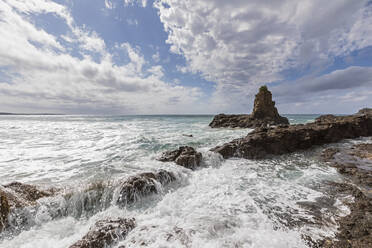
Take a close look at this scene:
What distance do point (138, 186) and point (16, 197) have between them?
11.4 ft

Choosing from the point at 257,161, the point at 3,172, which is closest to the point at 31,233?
the point at 3,172

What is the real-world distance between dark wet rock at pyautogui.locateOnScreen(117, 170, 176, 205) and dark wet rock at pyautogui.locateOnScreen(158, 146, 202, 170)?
1871 mm

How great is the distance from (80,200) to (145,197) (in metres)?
2.02

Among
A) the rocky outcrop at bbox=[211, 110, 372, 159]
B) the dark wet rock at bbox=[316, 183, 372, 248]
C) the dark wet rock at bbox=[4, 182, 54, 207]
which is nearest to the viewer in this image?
the dark wet rock at bbox=[316, 183, 372, 248]

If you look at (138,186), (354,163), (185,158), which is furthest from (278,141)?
(138,186)

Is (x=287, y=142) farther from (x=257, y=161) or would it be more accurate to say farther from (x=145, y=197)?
(x=145, y=197)

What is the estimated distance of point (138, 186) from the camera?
5102 mm

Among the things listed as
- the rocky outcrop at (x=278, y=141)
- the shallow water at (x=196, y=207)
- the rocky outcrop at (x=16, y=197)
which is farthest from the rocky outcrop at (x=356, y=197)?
the rocky outcrop at (x=16, y=197)

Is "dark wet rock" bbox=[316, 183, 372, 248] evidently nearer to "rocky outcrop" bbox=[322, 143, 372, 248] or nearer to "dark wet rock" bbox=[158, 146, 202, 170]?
"rocky outcrop" bbox=[322, 143, 372, 248]

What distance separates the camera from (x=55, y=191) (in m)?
4.97

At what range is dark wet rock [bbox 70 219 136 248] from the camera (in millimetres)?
3037

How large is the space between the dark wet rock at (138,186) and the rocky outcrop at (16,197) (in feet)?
7.85

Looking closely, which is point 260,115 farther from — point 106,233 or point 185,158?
point 106,233

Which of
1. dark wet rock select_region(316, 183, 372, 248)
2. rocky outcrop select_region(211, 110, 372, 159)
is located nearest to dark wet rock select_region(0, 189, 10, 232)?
dark wet rock select_region(316, 183, 372, 248)
